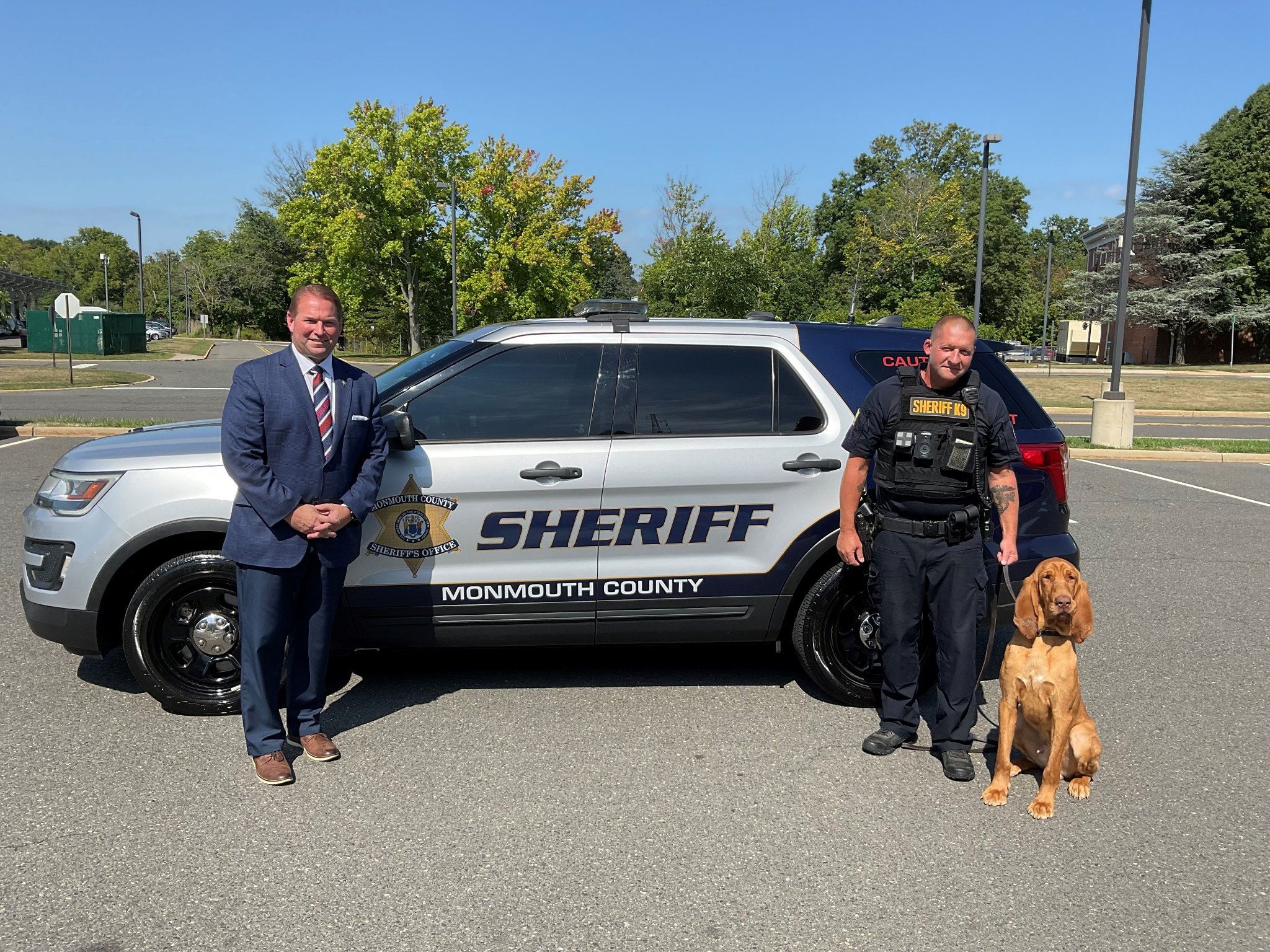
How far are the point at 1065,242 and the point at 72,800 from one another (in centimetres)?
15654

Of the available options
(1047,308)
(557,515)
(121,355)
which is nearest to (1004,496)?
(557,515)

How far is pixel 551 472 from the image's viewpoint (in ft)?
14.3

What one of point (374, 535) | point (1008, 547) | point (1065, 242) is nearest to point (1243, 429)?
point (1008, 547)

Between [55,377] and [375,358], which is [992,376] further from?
[375,358]

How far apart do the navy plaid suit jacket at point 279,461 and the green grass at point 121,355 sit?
1429 inches

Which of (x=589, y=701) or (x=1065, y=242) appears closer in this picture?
(x=589, y=701)

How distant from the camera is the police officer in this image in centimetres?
394

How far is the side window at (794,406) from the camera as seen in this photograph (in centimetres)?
461

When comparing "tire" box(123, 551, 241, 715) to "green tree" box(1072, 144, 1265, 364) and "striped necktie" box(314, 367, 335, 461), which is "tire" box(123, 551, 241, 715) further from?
"green tree" box(1072, 144, 1265, 364)

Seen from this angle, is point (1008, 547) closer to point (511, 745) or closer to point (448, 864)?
point (511, 745)

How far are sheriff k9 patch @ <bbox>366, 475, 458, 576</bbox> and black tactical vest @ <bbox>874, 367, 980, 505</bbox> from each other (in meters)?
1.90

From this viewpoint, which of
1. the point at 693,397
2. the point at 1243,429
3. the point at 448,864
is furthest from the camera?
the point at 1243,429

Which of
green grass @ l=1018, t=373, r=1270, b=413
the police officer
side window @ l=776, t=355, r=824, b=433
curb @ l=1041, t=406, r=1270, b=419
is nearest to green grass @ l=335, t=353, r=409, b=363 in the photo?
green grass @ l=1018, t=373, r=1270, b=413

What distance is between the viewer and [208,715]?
14.7 ft
